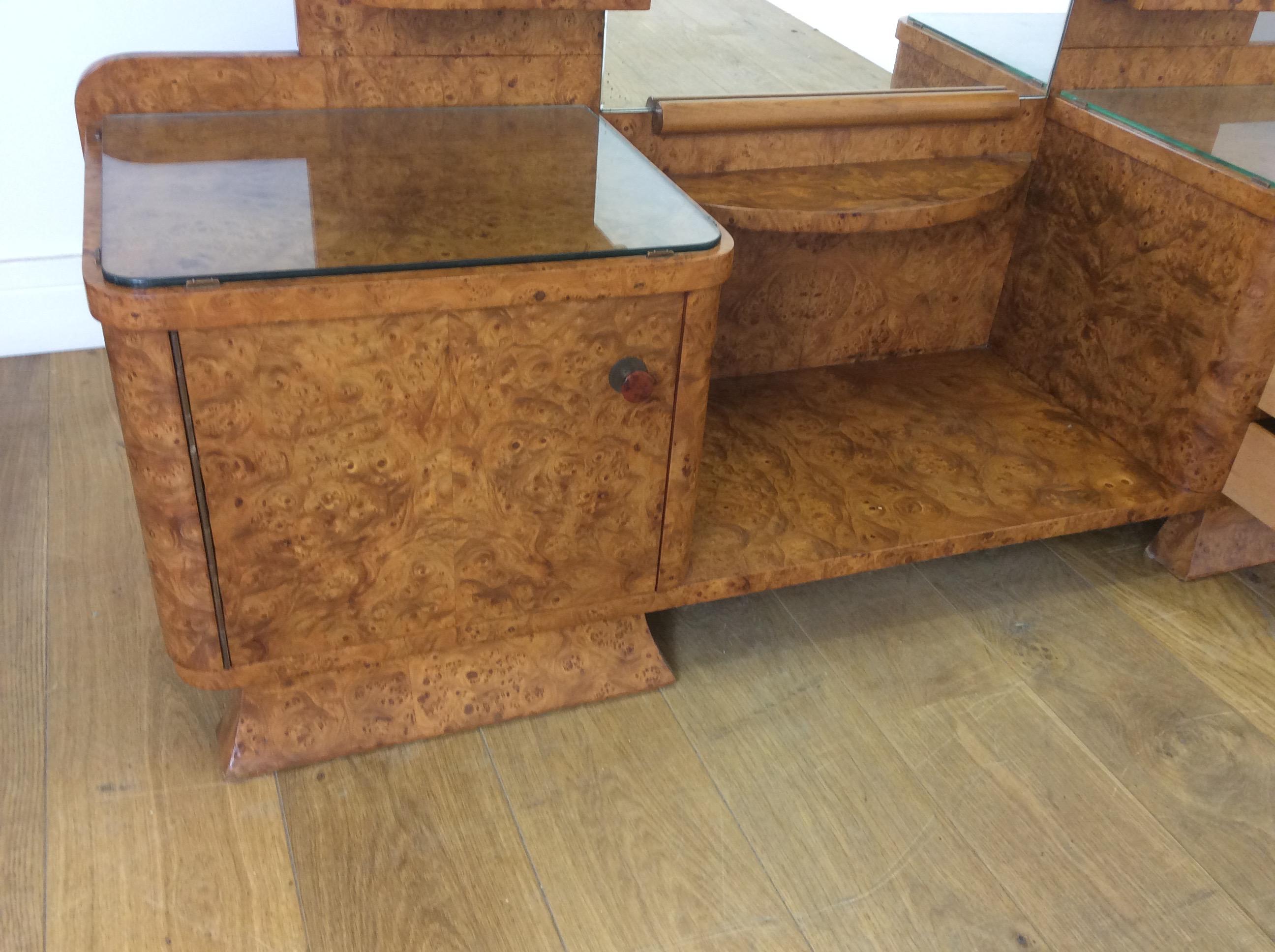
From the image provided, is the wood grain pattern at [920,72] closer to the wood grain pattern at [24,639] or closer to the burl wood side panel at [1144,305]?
the burl wood side panel at [1144,305]

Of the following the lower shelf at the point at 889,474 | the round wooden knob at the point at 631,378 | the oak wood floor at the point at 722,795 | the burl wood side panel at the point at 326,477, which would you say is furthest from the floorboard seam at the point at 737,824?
the round wooden knob at the point at 631,378

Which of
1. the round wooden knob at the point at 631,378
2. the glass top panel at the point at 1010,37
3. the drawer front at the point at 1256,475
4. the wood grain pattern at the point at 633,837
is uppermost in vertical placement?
the glass top panel at the point at 1010,37

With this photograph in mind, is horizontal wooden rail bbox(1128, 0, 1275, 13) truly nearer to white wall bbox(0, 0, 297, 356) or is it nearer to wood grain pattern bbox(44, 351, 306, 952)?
white wall bbox(0, 0, 297, 356)

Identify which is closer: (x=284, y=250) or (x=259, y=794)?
(x=284, y=250)

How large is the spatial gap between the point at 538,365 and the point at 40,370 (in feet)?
3.70

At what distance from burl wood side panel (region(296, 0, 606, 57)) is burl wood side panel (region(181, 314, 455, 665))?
37cm

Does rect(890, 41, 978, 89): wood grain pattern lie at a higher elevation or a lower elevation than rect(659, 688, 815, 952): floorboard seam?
higher

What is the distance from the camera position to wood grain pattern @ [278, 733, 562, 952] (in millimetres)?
999

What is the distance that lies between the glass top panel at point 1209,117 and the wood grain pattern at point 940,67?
0.08 m

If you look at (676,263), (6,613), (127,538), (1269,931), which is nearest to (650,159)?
(676,263)

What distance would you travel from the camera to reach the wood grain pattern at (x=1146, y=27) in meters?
1.43

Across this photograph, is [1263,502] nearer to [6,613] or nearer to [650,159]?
[650,159]

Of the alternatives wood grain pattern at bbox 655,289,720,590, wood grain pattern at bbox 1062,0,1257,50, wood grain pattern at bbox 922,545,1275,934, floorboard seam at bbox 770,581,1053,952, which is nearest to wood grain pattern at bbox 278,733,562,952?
wood grain pattern at bbox 655,289,720,590

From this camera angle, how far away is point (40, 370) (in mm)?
1764
